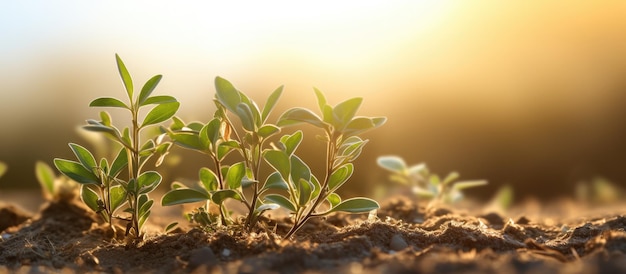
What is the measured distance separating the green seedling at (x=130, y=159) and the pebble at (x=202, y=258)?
13.9 inches

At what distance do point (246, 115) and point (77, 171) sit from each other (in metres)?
0.69

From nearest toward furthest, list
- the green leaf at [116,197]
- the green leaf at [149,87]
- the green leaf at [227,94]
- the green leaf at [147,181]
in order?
the green leaf at [227,94] → the green leaf at [149,87] → the green leaf at [147,181] → the green leaf at [116,197]

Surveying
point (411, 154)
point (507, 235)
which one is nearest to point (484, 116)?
point (411, 154)

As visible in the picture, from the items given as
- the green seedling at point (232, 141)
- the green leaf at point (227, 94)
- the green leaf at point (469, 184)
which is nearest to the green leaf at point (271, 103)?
the green seedling at point (232, 141)

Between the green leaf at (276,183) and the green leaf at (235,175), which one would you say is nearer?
the green leaf at (276,183)

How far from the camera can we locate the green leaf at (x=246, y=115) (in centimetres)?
179

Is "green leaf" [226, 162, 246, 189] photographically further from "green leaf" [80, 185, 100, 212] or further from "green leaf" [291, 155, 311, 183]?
"green leaf" [80, 185, 100, 212]

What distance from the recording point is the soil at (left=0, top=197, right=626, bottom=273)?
145 centimetres

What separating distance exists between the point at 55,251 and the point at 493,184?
5.82 metres

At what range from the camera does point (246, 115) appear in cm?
181

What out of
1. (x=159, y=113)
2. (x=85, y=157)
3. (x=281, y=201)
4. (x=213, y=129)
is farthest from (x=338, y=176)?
(x=85, y=157)

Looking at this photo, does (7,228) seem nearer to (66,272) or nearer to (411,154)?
(66,272)

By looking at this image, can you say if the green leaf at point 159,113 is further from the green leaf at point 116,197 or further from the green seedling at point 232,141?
the green leaf at point 116,197

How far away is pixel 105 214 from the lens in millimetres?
2244
